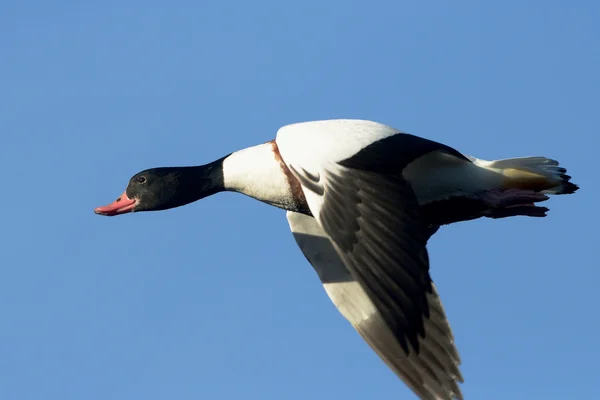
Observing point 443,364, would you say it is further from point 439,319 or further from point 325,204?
point 325,204

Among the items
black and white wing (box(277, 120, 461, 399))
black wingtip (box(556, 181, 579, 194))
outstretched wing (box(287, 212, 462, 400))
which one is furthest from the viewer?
black wingtip (box(556, 181, 579, 194))

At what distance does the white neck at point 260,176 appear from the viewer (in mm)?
11969

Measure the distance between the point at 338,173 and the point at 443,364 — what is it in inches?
74.6

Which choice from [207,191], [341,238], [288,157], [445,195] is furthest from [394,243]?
[207,191]

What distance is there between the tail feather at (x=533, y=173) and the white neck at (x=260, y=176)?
1.79 meters

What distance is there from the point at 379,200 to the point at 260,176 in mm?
2082

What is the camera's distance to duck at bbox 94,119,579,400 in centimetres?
999

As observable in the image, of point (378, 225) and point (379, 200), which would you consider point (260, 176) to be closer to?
point (379, 200)

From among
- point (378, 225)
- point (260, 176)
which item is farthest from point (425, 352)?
point (260, 176)

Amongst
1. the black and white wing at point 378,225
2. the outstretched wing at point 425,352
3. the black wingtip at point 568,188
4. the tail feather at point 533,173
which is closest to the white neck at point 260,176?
the black and white wing at point 378,225

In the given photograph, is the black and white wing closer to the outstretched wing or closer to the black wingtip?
the outstretched wing

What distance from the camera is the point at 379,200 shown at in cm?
1023

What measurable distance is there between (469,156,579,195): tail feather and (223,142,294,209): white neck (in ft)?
5.87

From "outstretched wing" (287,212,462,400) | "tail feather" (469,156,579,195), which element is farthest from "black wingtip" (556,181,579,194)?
"outstretched wing" (287,212,462,400)
